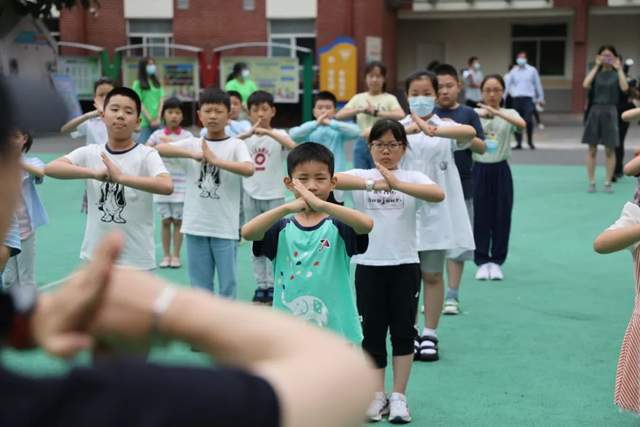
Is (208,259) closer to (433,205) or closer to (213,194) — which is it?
(213,194)

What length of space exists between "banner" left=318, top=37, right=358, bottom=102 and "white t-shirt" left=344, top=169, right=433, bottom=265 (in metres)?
20.0

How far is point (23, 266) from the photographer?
19.6ft

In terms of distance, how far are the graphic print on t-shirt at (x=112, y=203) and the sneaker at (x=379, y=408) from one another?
5.33ft

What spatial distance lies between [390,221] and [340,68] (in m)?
20.3

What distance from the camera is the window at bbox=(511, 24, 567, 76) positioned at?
29.7 m

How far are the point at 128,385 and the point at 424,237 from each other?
488 centimetres

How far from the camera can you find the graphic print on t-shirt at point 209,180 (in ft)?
20.5

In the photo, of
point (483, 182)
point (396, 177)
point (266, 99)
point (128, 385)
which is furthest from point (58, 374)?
point (483, 182)

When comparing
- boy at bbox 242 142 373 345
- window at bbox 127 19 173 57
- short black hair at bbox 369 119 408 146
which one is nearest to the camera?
boy at bbox 242 142 373 345

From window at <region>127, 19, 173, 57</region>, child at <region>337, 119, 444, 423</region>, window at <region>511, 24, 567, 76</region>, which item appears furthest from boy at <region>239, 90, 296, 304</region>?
window at <region>511, 24, 567, 76</region>

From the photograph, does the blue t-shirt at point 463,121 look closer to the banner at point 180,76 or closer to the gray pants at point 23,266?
the gray pants at point 23,266

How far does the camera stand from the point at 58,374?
100 cm

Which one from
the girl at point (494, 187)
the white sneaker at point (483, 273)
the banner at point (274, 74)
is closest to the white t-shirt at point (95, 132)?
the girl at point (494, 187)

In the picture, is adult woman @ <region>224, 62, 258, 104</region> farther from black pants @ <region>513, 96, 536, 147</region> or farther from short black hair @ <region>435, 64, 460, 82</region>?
short black hair @ <region>435, 64, 460, 82</region>
